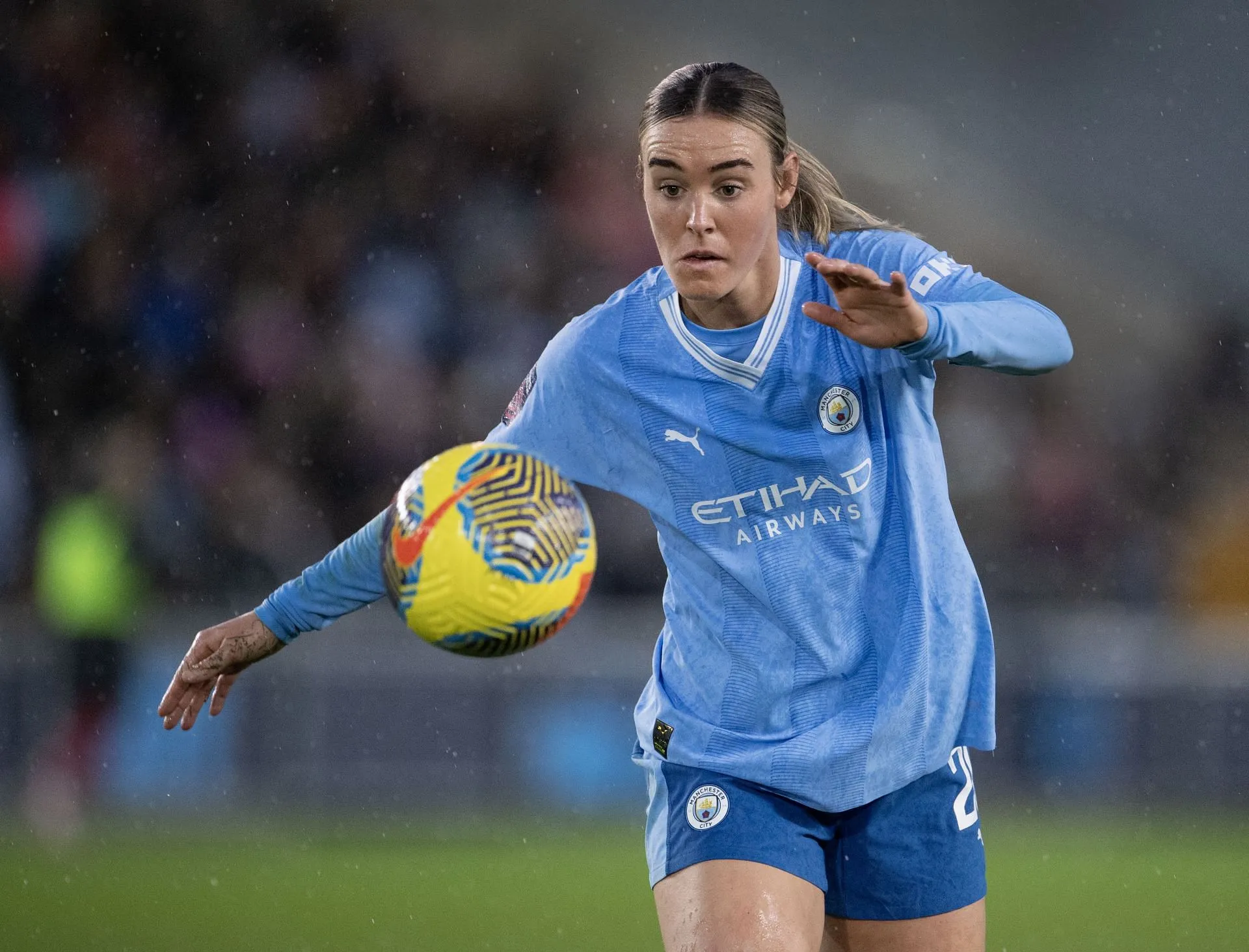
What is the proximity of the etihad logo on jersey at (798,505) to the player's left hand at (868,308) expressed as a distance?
0.42 m

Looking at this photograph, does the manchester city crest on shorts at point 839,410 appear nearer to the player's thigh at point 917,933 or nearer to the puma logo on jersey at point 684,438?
the puma logo on jersey at point 684,438

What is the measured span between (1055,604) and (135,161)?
6.38 metres

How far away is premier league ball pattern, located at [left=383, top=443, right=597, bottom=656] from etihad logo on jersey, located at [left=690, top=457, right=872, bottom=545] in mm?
383

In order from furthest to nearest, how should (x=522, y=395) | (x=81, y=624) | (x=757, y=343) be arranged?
(x=81, y=624) → (x=522, y=395) → (x=757, y=343)

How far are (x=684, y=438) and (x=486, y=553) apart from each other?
24.5 inches

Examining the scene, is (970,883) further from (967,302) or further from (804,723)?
(967,302)

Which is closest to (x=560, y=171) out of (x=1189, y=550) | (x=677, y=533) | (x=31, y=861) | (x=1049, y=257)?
(x=1049, y=257)

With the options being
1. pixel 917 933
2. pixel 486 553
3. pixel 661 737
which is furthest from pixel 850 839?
pixel 486 553

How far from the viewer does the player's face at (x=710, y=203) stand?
2.99 m

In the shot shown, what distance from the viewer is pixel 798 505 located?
9.98 feet

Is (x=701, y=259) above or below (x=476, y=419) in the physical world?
below

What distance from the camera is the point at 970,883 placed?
3139mm

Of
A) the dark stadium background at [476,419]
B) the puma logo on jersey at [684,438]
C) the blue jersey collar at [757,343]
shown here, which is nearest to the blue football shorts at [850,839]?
the puma logo on jersey at [684,438]

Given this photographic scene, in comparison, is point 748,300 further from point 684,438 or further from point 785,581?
point 785,581
